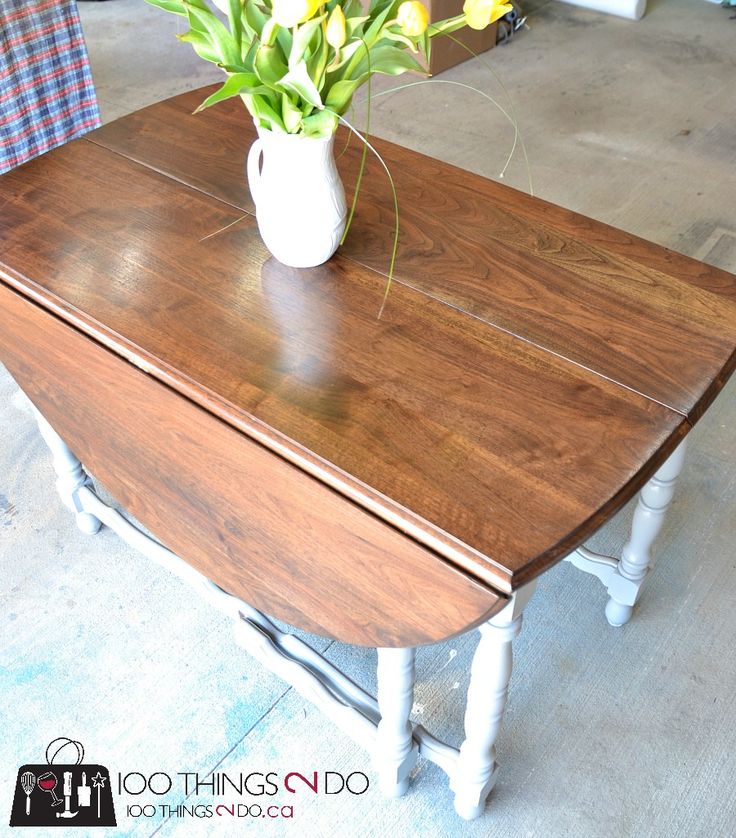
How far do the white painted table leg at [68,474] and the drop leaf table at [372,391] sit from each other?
23 cm

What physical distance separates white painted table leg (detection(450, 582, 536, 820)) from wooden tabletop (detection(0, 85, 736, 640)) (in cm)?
14

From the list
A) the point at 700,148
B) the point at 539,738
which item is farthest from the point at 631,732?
the point at 700,148

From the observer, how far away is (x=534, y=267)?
51.2 inches

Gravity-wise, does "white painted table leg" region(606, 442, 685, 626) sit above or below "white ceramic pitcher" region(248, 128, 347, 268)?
below

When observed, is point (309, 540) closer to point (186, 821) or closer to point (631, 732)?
point (186, 821)

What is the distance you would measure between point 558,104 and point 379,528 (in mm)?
2637

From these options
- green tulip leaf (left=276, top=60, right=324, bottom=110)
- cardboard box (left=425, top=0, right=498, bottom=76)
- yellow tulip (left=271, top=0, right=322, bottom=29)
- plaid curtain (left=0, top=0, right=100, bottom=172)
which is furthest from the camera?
cardboard box (left=425, top=0, right=498, bottom=76)

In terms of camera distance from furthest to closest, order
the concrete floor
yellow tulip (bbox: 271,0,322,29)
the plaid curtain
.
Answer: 1. the plaid curtain
2. the concrete floor
3. yellow tulip (bbox: 271,0,322,29)

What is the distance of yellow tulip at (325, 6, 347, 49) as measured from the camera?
3.25ft

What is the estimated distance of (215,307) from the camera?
124 centimetres

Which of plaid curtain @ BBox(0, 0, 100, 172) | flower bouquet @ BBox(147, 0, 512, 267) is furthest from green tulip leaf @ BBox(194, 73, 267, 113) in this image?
plaid curtain @ BBox(0, 0, 100, 172)

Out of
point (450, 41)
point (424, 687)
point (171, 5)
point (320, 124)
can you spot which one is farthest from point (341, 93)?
point (450, 41)

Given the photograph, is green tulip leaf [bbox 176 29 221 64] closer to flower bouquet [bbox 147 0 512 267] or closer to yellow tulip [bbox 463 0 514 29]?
flower bouquet [bbox 147 0 512 267]

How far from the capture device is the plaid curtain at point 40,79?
2.06m
